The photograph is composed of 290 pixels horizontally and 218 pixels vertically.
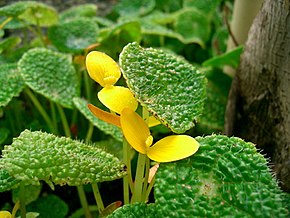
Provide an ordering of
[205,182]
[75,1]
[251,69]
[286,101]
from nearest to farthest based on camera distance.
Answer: [205,182] < [286,101] < [251,69] < [75,1]

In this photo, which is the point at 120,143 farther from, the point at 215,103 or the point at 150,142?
the point at 150,142

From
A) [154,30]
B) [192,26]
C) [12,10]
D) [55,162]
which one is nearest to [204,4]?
[192,26]

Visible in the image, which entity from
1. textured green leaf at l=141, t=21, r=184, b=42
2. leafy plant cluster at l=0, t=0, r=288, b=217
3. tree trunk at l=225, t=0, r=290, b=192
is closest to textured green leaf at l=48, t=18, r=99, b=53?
leafy plant cluster at l=0, t=0, r=288, b=217

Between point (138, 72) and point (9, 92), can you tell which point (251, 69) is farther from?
point (9, 92)

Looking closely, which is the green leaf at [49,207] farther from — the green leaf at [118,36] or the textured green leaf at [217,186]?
the green leaf at [118,36]

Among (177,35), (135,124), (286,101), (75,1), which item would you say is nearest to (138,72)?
(135,124)
